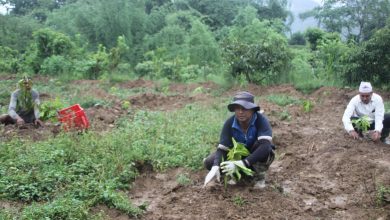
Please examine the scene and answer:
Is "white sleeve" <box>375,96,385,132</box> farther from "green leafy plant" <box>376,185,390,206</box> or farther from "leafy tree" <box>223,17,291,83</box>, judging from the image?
"leafy tree" <box>223,17,291,83</box>

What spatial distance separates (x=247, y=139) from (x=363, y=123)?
2.31m

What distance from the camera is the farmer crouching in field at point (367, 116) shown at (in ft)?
20.0

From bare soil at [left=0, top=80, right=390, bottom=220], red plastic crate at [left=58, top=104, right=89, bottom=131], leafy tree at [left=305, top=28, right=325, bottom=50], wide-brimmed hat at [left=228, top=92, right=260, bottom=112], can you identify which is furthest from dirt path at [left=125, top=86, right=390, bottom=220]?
leafy tree at [left=305, top=28, right=325, bottom=50]

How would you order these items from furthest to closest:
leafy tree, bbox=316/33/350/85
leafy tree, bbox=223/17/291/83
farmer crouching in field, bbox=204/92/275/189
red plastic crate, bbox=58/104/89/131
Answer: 1. leafy tree, bbox=223/17/291/83
2. leafy tree, bbox=316/33/350/85
3. red plastic crate, bbox=58/104/89/131
4. farmer crouching in field, bbox=204/92/275/189

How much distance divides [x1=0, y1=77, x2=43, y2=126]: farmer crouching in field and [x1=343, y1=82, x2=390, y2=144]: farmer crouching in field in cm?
508

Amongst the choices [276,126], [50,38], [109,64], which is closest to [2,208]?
[276,126]

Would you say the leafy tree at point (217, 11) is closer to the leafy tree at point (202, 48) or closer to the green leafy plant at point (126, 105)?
the leafy tree at point (202, 48)

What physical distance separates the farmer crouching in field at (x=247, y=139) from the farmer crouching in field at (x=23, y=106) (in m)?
3.74

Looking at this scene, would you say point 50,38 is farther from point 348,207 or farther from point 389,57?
point 348,207

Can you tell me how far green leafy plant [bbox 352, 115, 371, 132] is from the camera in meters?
6.09

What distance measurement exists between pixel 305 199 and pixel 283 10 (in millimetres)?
31431

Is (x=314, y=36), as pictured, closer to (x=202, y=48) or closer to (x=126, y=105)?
(x=202, y=48)

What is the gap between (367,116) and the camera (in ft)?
20.4

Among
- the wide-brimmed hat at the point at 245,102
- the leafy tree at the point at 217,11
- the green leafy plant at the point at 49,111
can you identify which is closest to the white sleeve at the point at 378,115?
the wide-brimmed hat at the point at 245,102
